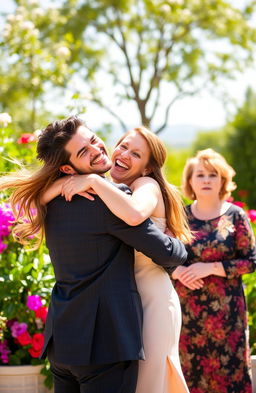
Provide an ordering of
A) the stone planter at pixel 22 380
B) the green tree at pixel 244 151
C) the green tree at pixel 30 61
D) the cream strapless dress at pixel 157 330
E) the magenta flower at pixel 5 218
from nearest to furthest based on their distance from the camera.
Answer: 1. the cream strapless dress at pixel 157 330
2. the stone planter at pixel 22 380
3. the magenta flower at pixel 5 218
4. the green tree at pixel 30 61
5. the green tree at pixel 244 151

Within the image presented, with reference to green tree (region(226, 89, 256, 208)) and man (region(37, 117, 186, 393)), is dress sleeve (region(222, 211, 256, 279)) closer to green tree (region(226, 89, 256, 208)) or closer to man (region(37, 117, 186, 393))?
man (region(37, 117, 186, 393))

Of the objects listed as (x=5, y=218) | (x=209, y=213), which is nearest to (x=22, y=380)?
(x=5, y=218)

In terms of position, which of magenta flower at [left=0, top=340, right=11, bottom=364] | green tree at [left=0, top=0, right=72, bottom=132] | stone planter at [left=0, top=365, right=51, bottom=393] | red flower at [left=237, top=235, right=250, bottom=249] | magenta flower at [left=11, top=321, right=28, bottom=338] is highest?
green tree at [left=0, top=0, right=72, bottom=132]

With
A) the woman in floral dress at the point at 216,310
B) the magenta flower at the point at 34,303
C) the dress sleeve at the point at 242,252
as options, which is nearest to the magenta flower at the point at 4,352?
the magenta flower at the point at 34,303

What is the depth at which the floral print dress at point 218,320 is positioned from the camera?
12.6ft

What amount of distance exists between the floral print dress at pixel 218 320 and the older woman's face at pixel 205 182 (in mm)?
216

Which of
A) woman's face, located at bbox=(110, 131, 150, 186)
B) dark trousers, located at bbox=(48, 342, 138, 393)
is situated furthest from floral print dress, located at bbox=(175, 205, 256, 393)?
dark trousers, located at bbox=(48, 342, 138, 393)

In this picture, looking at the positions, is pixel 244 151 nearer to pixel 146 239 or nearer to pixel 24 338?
pixel 24 338

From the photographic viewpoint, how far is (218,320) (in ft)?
12.6

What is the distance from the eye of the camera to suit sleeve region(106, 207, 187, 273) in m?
2.43

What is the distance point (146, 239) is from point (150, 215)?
0.30m

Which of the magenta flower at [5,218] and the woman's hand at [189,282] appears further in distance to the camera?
the magenta flower at [5,218]

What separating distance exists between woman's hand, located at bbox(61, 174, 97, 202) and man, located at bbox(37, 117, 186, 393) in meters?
0.03

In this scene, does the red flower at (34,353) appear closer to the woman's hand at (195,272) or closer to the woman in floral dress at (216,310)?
the woman in floral dress at (216,310)
